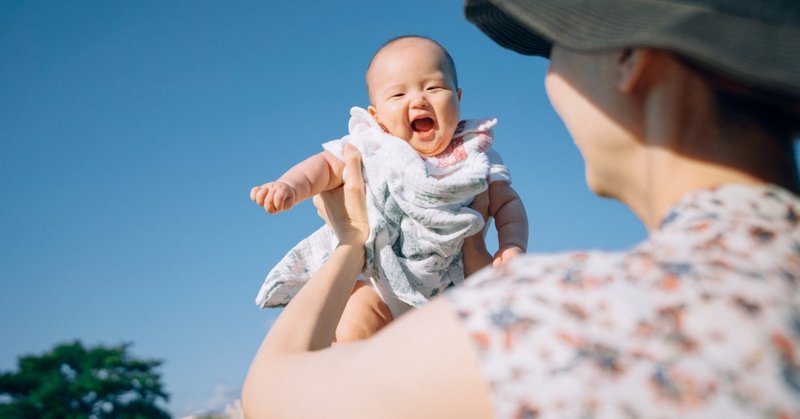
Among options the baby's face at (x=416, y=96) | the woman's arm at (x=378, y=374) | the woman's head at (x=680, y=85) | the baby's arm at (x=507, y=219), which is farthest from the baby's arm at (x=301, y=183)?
the woman's head at (x=680, y=85)

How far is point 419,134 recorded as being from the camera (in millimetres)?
3215

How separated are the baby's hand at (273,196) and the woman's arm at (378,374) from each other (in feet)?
2.99

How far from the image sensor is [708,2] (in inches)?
52.8

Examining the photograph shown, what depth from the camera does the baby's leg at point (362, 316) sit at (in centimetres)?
285

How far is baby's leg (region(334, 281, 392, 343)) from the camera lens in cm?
285

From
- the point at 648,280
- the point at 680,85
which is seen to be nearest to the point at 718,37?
the point at 680,85

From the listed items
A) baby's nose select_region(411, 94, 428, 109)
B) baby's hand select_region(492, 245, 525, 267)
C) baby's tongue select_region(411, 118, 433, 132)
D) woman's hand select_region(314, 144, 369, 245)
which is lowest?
baby's hand select_region(492, 245, 525, 267)

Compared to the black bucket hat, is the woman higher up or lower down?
lower down

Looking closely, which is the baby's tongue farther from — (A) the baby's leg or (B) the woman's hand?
(A) the baby's leg

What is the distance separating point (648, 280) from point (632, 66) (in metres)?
0.48

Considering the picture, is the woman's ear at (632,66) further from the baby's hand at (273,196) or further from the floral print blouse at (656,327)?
the baby's hand at (273,196)

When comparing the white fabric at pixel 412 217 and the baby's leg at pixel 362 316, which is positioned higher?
the white fabric at pixel 412 217

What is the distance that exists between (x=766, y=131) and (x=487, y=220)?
1878mm

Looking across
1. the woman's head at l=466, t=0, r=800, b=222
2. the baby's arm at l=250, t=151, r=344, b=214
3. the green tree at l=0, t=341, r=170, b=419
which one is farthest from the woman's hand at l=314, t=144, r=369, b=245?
the green tree at l=0, t=341, r=170, b=419
